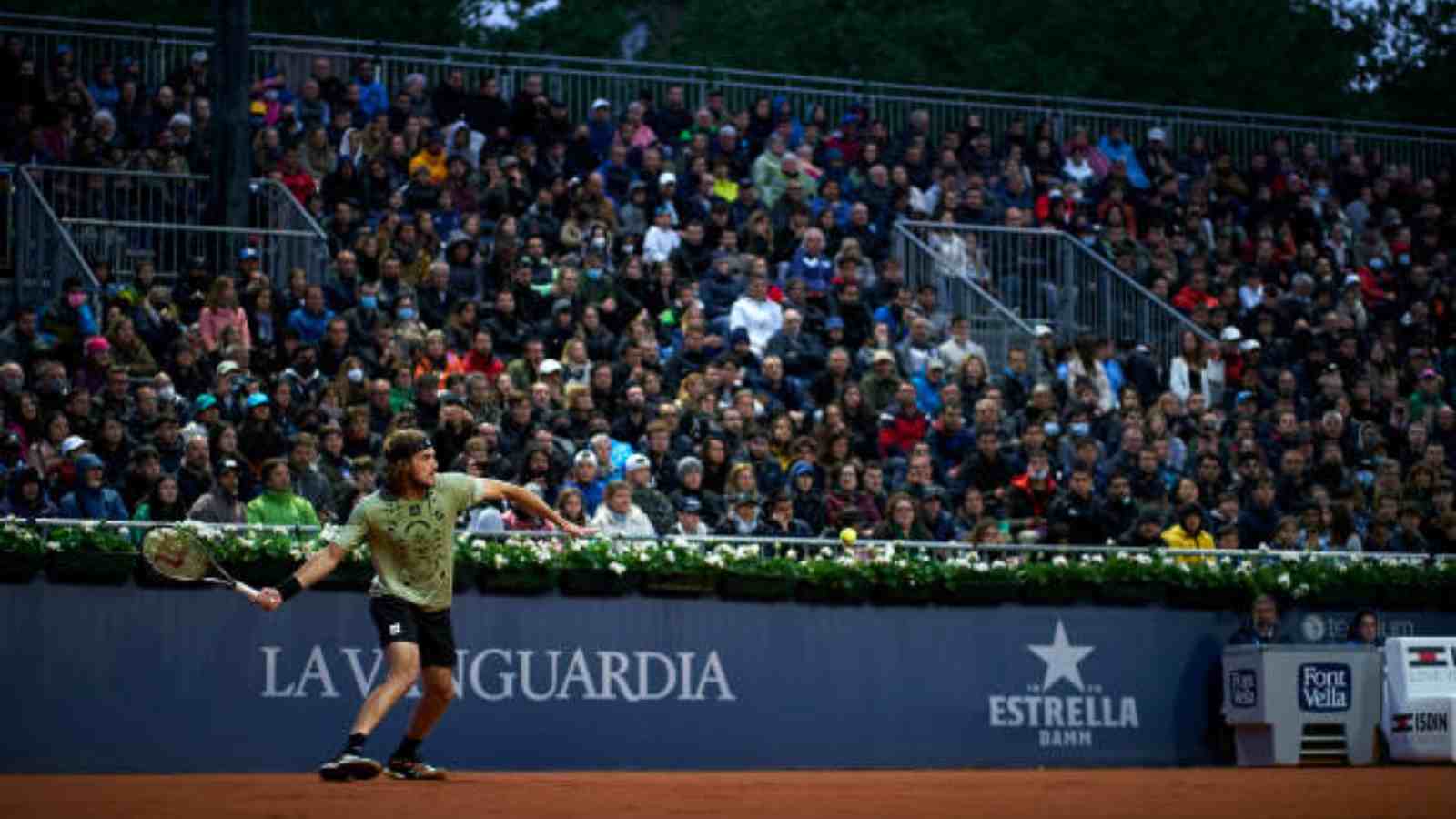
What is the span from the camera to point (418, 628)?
1541 centimetres

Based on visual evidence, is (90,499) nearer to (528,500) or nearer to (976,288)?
(528,500)

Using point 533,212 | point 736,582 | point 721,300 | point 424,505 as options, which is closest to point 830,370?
point 721,300

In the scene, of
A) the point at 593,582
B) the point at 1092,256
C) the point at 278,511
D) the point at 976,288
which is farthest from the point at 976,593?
the point at 1092,256

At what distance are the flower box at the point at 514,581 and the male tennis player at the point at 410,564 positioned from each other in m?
3.32

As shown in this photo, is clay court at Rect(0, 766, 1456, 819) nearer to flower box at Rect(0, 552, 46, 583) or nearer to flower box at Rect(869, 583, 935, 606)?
flower box at Rect(0, 552, 46, 583)

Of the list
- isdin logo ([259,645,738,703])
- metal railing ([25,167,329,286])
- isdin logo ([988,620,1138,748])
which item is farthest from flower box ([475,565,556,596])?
metal railing ([25,167,329,286])

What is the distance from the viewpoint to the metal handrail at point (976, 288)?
28.5 metres

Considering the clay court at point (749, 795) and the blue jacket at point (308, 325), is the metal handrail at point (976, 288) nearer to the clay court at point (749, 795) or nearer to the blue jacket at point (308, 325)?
the blue jacket at point (308, 325)

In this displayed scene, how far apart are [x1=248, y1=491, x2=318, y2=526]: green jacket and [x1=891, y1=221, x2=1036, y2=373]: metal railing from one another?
11.3 metres

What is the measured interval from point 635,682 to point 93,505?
4.53 metres

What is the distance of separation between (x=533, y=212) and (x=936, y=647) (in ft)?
27.9

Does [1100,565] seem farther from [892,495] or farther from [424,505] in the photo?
[424,505]

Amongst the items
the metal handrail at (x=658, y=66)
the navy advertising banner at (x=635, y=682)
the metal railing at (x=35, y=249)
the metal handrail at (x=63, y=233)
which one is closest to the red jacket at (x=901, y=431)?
the navy advertising banner at (x=635, y=682)

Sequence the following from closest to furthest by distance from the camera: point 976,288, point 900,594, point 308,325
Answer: point 900,594, point 308,325, point 976,288
